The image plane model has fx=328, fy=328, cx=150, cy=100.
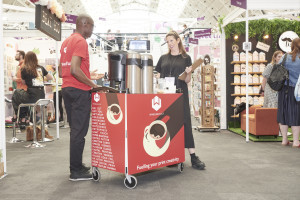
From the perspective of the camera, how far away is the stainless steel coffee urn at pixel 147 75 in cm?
302

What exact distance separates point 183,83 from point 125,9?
33.3 metres

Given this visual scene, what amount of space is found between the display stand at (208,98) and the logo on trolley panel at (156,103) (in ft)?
14.6

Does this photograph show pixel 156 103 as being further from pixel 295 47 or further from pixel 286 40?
pixel 286 40

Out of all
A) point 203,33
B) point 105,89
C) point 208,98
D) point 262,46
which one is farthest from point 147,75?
point 203,33

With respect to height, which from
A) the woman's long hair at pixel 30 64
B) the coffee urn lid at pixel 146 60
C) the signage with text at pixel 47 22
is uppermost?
the signage with text at pixel 47 22

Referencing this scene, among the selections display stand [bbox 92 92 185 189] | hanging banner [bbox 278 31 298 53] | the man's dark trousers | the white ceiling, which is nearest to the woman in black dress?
display stand [bbox 92 92 185 189]

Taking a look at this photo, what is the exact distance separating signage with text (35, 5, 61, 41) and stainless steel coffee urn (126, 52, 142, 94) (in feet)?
6.28

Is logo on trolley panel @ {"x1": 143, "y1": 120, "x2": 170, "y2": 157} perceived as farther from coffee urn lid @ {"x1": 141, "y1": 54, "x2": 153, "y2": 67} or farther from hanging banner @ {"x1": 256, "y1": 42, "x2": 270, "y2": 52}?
hanging banner @ {"x1": 256, "y1": 42, "x2": 270, "y2": 52}

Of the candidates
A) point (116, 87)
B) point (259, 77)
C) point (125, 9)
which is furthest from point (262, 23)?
point (125, 9)

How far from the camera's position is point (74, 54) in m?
2.88

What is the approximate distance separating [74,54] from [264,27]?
582 centimetres

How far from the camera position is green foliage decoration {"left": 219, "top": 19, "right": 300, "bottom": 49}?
24.4 ft

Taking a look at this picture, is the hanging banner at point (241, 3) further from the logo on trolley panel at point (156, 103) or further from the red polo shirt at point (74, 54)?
the red polo shirt at point (74, 54)

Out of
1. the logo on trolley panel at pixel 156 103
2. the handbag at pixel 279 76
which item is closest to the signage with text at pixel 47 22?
the logo on trolley panel at pixel 156 103
